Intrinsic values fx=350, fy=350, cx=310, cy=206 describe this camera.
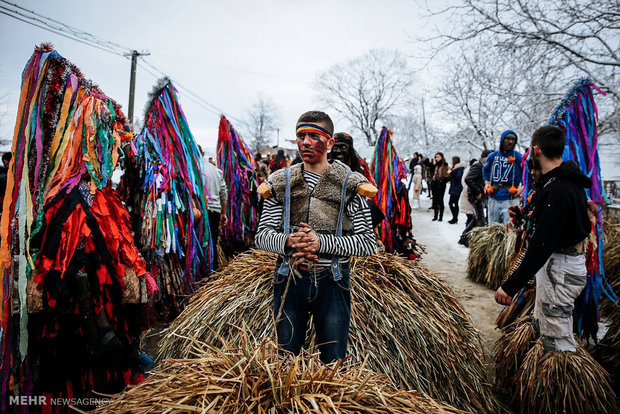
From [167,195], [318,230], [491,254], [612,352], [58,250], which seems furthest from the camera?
[491,254]

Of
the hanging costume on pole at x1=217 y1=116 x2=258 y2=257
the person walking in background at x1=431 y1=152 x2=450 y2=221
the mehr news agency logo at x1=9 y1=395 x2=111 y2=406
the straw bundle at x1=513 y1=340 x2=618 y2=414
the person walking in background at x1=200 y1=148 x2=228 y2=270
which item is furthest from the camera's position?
the person walking in background at x1=431 y1=152 x2=450 y2=221

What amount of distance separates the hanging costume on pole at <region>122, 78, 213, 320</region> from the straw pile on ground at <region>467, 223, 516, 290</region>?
12.5 ft

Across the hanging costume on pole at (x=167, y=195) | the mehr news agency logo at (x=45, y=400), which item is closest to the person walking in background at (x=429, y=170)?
the hanging costume on pole at (x=167, y=195)

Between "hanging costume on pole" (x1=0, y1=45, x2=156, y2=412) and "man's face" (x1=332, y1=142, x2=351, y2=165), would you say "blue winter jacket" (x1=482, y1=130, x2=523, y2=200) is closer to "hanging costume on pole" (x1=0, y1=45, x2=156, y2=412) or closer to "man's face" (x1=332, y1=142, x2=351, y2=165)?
"man's face" (x1=332, y1=142, x2=351, y2=165)

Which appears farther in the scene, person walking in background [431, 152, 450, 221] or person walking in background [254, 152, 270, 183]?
person walking in background [431, 152, 450, 221]

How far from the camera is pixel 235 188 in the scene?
567 centimetres

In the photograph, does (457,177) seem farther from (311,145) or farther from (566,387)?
(311,145)

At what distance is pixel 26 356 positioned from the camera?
6.10 feet

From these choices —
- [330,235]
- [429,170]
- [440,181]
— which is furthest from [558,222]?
[429,170]

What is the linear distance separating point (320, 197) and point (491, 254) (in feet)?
13.0

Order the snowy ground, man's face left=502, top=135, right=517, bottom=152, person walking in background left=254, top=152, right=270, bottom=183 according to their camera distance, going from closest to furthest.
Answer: the snowy ground → man's face left=502, top=135, right=517, bottom=152 → person walking in background left=254, top=152, right=270, bottom=183

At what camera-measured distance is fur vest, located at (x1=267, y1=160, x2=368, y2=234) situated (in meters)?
1.74

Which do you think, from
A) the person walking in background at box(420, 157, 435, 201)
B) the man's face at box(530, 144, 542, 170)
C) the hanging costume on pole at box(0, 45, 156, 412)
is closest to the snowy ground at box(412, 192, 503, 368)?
the man's face at box(530, 144, 542, 170)

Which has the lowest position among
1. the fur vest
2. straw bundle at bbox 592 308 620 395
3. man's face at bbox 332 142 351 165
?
straw bundle at bbox 592 308 620 395
